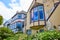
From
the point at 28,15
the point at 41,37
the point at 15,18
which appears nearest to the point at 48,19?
the point at 28,15

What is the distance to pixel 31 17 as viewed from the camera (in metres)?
15.1

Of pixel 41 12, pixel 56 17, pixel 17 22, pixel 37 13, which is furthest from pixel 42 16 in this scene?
pixel 17 22

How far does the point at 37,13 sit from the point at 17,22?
4161 millimetres

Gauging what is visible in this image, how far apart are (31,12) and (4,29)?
331 cm

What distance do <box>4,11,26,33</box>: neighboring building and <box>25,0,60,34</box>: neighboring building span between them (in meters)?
2.35

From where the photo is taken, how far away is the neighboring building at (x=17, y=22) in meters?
17.8

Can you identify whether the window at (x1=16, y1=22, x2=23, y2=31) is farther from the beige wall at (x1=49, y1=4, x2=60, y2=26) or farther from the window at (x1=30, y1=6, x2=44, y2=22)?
the beige wall at (x1=49, y1=4, x2=60, y2=26)

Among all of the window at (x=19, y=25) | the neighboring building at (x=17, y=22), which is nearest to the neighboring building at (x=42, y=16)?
the window at (x=19, y=25)

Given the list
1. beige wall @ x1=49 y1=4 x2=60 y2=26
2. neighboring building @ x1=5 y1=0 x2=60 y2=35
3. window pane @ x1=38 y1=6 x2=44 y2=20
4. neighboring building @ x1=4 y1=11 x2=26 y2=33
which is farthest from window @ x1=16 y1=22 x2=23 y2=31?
beige wall @ x1=49 y1=4 x2=60 y2=26

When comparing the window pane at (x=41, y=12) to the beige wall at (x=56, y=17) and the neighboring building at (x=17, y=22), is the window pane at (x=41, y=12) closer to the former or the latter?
the beige wall at (x=56, y=17)

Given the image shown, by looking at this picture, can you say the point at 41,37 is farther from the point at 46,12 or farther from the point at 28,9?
the point at 28,9

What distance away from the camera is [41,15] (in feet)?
47.8

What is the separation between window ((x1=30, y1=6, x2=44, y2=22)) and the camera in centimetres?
1452

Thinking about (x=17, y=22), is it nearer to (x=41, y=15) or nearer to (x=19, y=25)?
(x=19, y=25)
